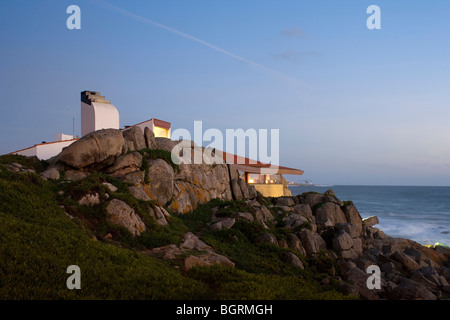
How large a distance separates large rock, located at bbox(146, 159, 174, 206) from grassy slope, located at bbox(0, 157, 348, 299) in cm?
539

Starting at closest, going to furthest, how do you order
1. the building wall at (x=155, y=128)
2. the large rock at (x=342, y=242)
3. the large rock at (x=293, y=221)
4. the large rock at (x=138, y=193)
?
the large rock at (x=138, y=193), the large rock at (x=342, y=242), the large rock at (x=293, y=221), the building wall at (x=155, y=128)

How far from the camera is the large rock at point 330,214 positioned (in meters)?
30.6

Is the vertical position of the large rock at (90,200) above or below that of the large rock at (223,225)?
above

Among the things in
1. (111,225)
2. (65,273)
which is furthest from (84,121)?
(65,273)

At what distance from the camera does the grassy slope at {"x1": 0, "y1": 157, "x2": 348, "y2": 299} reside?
26.8 ft

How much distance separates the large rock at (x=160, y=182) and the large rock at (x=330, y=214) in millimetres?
14699

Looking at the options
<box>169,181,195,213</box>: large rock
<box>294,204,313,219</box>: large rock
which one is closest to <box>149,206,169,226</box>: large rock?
<box>169,181,195,213</box>: large rock

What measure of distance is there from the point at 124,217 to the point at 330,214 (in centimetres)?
2079

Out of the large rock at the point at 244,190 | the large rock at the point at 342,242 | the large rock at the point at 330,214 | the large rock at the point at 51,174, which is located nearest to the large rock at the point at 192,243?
the large rock at the point at 51,174

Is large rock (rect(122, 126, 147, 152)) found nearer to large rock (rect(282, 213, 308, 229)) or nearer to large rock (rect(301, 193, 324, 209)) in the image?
large rock (rect(282, 213, 308, 229))

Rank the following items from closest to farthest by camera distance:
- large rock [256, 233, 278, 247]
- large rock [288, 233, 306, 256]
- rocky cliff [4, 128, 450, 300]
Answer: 1. rocky cliff [4, 128, 450, 300]
2. large rock [256, 233, 278, 247]
3. large rock [288, 233, 306, 256]

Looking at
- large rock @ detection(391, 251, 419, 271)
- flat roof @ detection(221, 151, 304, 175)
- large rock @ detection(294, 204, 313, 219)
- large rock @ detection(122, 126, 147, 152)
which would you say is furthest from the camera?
flat roof @ detection(221, 151, 304, 175)

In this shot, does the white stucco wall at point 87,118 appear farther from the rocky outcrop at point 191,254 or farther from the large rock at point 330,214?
the large rock at point 330,214

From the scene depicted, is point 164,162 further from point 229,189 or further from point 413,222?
point 413,222
